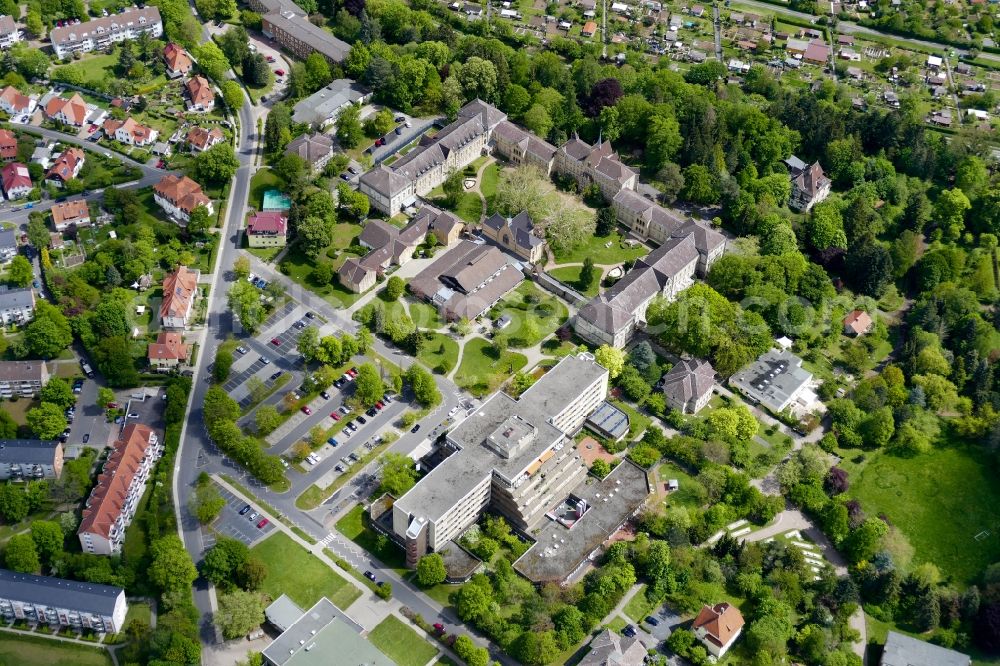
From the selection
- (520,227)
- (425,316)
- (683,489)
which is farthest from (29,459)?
(683,489)

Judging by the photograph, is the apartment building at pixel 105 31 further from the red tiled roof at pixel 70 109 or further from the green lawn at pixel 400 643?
the green lawn at pixel 400 643

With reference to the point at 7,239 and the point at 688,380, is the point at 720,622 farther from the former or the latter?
the point at 7,239

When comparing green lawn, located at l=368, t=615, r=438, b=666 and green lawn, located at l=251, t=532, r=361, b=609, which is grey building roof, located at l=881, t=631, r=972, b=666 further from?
green lawn, located at l=251, t=532, r=361, b=609

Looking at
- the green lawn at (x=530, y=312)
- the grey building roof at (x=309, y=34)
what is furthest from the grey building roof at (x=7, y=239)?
the green lawn at (x=530, y=312)

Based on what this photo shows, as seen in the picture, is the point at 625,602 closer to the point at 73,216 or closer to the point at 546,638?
the point at 546,638

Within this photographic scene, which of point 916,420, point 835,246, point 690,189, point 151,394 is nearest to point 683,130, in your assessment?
point 690,189

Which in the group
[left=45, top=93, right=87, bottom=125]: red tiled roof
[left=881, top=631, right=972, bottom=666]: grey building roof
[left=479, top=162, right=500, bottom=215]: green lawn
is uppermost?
[left=45, top=93, right=87, bottom=125]: red tiled roof

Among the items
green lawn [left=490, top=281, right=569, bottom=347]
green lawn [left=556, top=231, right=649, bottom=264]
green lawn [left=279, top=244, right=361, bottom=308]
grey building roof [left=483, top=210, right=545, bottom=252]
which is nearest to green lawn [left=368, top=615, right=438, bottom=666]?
→ green lawn [left=490, top=281, right=569, bottom=347]
